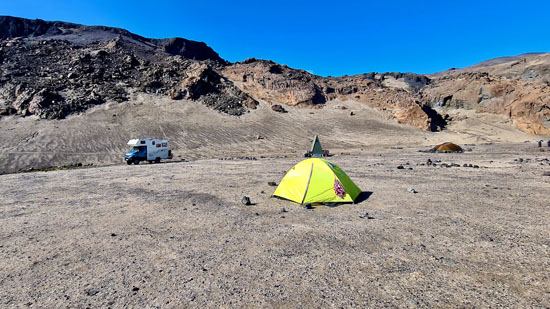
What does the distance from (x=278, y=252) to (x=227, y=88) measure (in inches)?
1874

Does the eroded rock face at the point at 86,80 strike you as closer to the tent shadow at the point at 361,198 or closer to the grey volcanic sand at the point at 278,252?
the tent shadow at the point at 361,198

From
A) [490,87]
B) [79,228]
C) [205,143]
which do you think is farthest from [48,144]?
[490,87]

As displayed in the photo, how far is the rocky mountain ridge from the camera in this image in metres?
38.3

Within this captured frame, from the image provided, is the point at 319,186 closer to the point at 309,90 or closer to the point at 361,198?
the point at 361,198

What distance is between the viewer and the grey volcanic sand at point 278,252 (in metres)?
3.45

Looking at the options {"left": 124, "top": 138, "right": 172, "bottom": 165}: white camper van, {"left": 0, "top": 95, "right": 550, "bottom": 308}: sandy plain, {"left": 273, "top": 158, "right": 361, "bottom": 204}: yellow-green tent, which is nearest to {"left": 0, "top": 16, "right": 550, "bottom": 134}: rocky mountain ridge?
{"left": 124, "top": 138, "right": 172, "bottom": 165}: white camper van

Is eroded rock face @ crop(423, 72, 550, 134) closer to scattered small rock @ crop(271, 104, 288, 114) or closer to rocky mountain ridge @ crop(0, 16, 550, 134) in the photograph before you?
rocky mountain ridge @ crop(0, 16, 550, 134)

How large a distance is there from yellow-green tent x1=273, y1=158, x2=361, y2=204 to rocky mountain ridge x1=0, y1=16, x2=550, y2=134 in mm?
37570

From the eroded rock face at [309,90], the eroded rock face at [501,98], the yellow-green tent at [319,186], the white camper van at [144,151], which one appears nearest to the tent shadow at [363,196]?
the yellow-green tent at [319,186]

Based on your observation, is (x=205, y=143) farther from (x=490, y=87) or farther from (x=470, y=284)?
(x=490, y=87)

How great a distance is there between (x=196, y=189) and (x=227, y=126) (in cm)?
2964

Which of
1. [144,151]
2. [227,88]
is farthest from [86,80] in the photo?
[144,151]

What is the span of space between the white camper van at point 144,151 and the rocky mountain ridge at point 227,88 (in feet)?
69.0

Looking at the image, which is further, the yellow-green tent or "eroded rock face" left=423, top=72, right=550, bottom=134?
"eroded rock face" left=423, top=72, right=550, bottom=134
